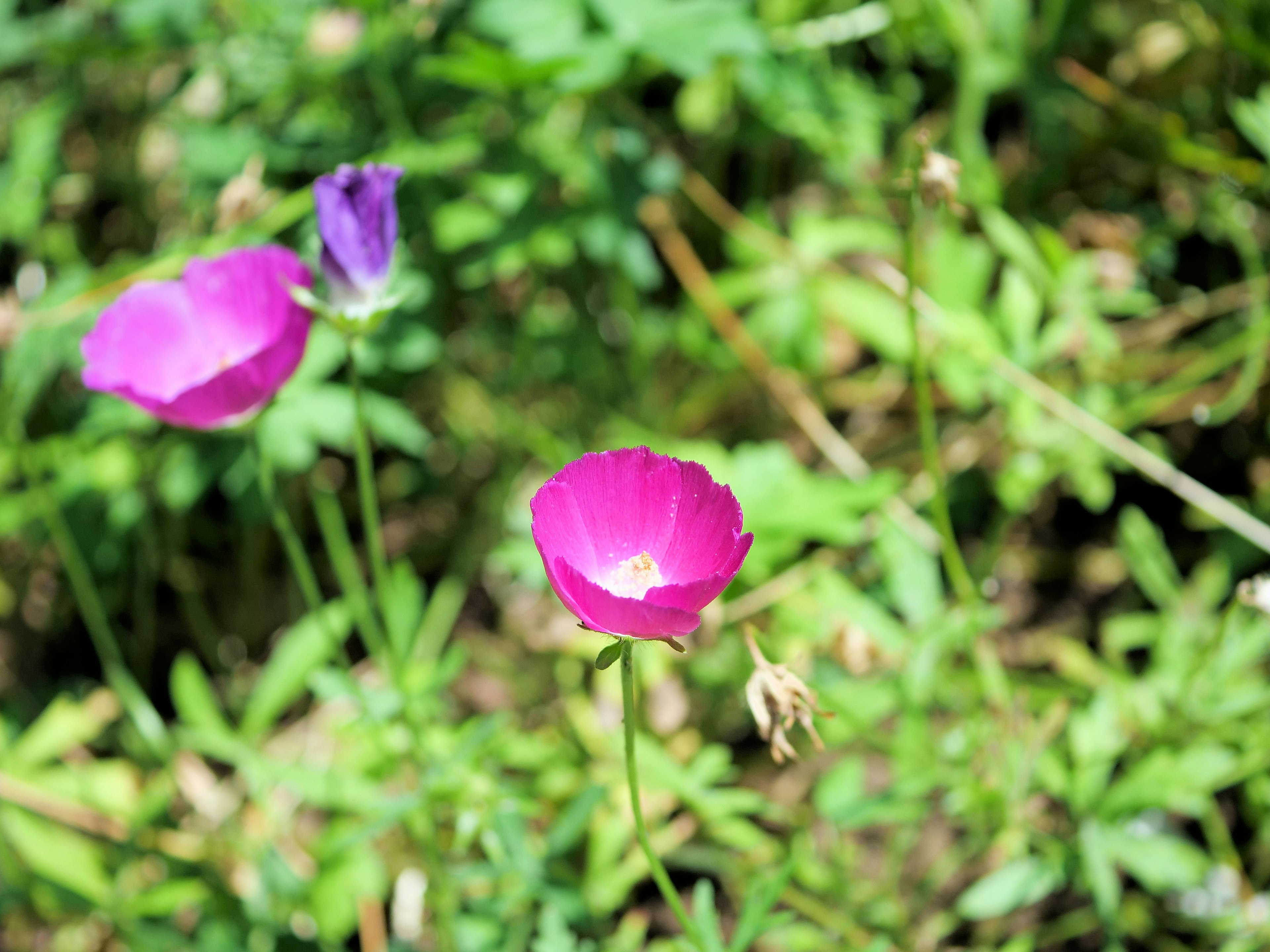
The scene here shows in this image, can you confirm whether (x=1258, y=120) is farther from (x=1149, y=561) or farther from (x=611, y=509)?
(x=611, y=509)

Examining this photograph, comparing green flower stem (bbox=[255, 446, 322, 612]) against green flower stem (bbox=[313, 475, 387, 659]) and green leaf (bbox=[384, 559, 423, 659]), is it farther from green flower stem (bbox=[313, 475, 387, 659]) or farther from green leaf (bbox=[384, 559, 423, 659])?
green leaf (bbox=[384, 559, 423, 659])

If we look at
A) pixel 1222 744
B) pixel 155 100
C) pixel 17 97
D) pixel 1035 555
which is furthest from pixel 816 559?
pixel 17 97

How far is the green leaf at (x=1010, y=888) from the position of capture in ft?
4.56

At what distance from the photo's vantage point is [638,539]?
101 cm

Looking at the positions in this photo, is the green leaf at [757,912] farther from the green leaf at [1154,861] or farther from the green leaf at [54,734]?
the green leaf at [54,734]

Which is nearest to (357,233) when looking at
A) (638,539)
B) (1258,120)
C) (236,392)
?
(236,392)

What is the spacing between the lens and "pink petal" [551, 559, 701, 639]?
83 cm

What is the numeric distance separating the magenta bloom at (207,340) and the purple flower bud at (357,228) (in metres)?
0.07

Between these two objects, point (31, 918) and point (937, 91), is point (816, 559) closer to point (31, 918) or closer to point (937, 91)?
point (937, 91)

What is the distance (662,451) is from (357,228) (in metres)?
0.86

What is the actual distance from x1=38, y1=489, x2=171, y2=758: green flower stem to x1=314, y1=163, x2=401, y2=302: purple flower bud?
0.74m

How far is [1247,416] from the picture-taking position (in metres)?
1.94

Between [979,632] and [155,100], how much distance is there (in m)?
1.85

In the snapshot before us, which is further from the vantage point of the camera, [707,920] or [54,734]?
[54,734]
